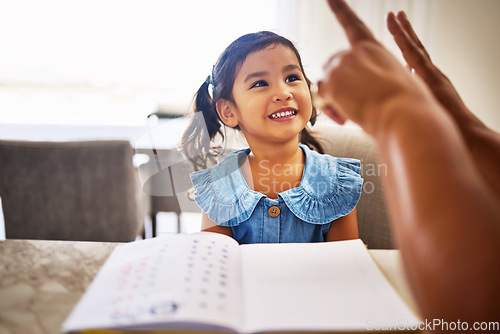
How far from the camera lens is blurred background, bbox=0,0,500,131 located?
236cm

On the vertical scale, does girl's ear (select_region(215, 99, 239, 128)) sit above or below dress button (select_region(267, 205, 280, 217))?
above

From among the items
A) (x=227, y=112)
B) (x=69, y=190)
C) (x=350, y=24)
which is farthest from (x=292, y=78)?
(x=69, y=190)

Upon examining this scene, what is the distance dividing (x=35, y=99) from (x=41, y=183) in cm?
148

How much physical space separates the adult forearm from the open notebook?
0.43 feet

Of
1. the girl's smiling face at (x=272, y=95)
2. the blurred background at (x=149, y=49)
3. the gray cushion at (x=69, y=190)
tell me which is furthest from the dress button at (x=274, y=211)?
the blurred background at (x=149, y=49)

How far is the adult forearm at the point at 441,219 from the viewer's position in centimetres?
28

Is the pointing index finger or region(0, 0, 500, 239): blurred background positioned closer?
the pointing index finger

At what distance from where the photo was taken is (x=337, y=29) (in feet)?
7.96

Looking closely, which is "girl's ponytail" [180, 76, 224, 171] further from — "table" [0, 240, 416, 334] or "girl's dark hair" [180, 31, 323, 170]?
"table" [0, 240, 416, 334]

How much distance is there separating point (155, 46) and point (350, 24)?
2.42 metres

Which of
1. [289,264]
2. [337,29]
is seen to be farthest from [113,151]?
[337,29]

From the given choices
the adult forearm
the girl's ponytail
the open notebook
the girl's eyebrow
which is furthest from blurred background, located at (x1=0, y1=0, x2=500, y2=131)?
the adult forearm

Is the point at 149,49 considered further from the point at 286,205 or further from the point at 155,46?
the point at 286,205

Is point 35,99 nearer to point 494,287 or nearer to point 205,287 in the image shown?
point 205,287
